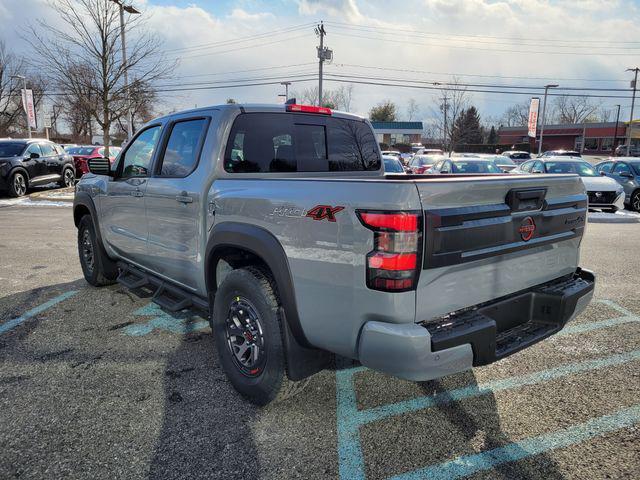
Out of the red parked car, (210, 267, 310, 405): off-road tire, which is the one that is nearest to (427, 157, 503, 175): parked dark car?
(210, 267, 310, 405): off-road tire

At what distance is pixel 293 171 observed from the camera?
3570 millimetres

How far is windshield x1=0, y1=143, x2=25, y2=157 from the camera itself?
1465 cm

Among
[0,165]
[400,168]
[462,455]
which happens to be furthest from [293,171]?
[0,165]

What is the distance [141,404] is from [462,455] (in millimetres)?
1973

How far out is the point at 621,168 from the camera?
14.6 meters

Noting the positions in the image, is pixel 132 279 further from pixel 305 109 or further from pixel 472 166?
pixel 472 166

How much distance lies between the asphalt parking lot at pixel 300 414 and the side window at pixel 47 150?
1372cm

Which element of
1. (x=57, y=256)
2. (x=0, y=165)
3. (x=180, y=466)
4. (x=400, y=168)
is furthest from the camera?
(x=0, y=165)

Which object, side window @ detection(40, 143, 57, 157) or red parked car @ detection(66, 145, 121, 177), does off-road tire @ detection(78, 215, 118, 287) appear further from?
red parked car @ detection(66, 145, 121, 177)

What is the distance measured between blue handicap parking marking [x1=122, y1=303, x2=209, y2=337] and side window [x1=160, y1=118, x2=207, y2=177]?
1.43 m

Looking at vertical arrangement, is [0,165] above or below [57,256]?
above

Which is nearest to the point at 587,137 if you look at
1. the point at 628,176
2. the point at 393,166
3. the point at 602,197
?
the point at 628,176

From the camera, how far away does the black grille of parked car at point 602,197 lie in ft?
42.1

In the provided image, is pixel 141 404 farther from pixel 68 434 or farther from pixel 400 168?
pixel 400 168
